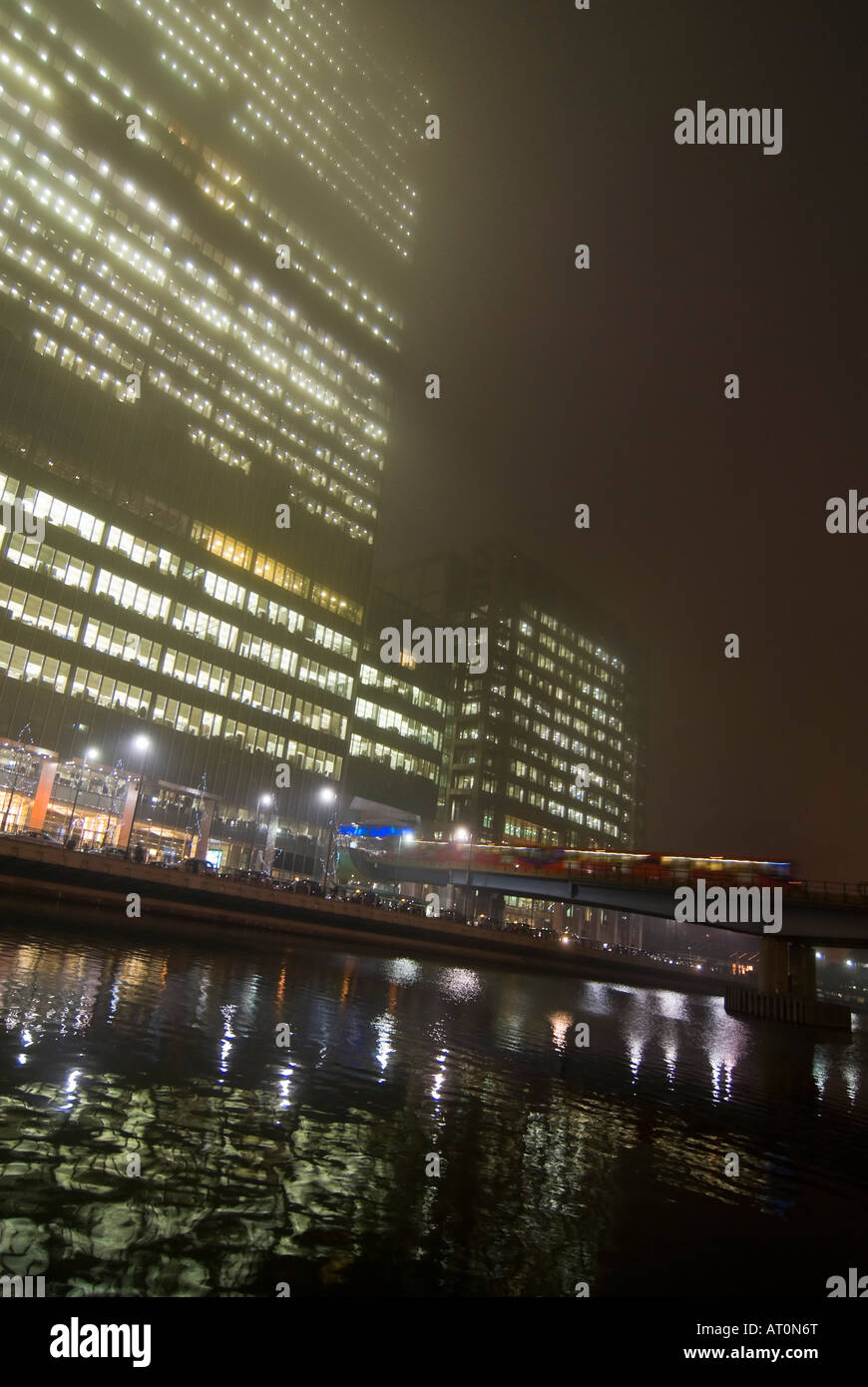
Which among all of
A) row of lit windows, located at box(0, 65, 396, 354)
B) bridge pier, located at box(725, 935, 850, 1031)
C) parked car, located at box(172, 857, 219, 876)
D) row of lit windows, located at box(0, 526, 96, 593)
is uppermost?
row of lit windows, located at box(0, 65, 396, 354)

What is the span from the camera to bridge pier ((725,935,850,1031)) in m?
56.5

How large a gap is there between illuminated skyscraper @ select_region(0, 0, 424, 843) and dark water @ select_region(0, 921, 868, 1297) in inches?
2041

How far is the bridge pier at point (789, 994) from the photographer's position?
56469 millimetres

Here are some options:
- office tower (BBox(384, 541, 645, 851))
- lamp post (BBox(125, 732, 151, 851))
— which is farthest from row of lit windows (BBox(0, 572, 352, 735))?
office tower (BBox(384, 541, 645, 851))

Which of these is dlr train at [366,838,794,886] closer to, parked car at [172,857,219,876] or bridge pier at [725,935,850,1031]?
bridge pier at [725,935,850,1031]

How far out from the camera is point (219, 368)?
9031 cm

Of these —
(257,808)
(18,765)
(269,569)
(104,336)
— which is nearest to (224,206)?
(104,336)

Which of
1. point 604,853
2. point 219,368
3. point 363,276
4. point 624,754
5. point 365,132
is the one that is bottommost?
point 604,853

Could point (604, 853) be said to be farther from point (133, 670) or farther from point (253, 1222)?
point (253, 1222)

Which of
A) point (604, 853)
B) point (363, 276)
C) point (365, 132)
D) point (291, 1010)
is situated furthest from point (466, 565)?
point (291, 1010)

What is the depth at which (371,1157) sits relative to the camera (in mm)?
11086

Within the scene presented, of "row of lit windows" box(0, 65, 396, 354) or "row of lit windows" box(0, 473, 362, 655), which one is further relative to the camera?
"row of lit windows" box(0, 65, 396, 354)
